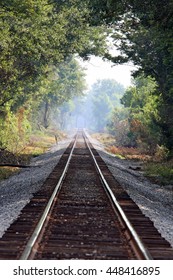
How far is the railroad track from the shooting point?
6.54 meters

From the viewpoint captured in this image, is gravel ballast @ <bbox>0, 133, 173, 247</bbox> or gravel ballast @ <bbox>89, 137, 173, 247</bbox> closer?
gravel ballast @ <bbox>89, 137, 173, 247</bbox>

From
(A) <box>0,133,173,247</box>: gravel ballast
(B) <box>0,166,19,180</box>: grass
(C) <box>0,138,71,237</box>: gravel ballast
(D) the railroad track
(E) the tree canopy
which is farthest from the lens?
(B) <box>0,166,19,180</box>: grass

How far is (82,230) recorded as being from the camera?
806 cm

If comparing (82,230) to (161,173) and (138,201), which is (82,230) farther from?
(161,173)

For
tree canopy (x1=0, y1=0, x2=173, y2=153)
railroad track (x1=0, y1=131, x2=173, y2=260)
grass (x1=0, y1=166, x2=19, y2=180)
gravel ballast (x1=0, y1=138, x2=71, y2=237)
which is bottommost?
grass (x1=0, y1=166, x2=19, y2=180)

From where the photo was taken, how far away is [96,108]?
180375mm

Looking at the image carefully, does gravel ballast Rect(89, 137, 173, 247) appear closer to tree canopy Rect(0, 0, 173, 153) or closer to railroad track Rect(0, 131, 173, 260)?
railroad track Rect(0, 131, 173, 260)

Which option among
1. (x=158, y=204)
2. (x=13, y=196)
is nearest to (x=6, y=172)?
(x=13, y=196)

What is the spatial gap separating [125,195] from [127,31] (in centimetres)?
1637

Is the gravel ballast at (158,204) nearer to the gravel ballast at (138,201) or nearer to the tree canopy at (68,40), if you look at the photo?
the gravel ballast at (138,201)

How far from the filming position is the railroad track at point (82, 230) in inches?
257

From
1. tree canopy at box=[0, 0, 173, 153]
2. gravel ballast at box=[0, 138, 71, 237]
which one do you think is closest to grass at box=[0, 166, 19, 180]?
gravel ballast at box=[0, 138, 71, 237]

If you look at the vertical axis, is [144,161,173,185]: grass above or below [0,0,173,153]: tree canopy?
below

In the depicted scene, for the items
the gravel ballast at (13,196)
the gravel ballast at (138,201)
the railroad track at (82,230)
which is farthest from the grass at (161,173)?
the railroad track at (82,230)
